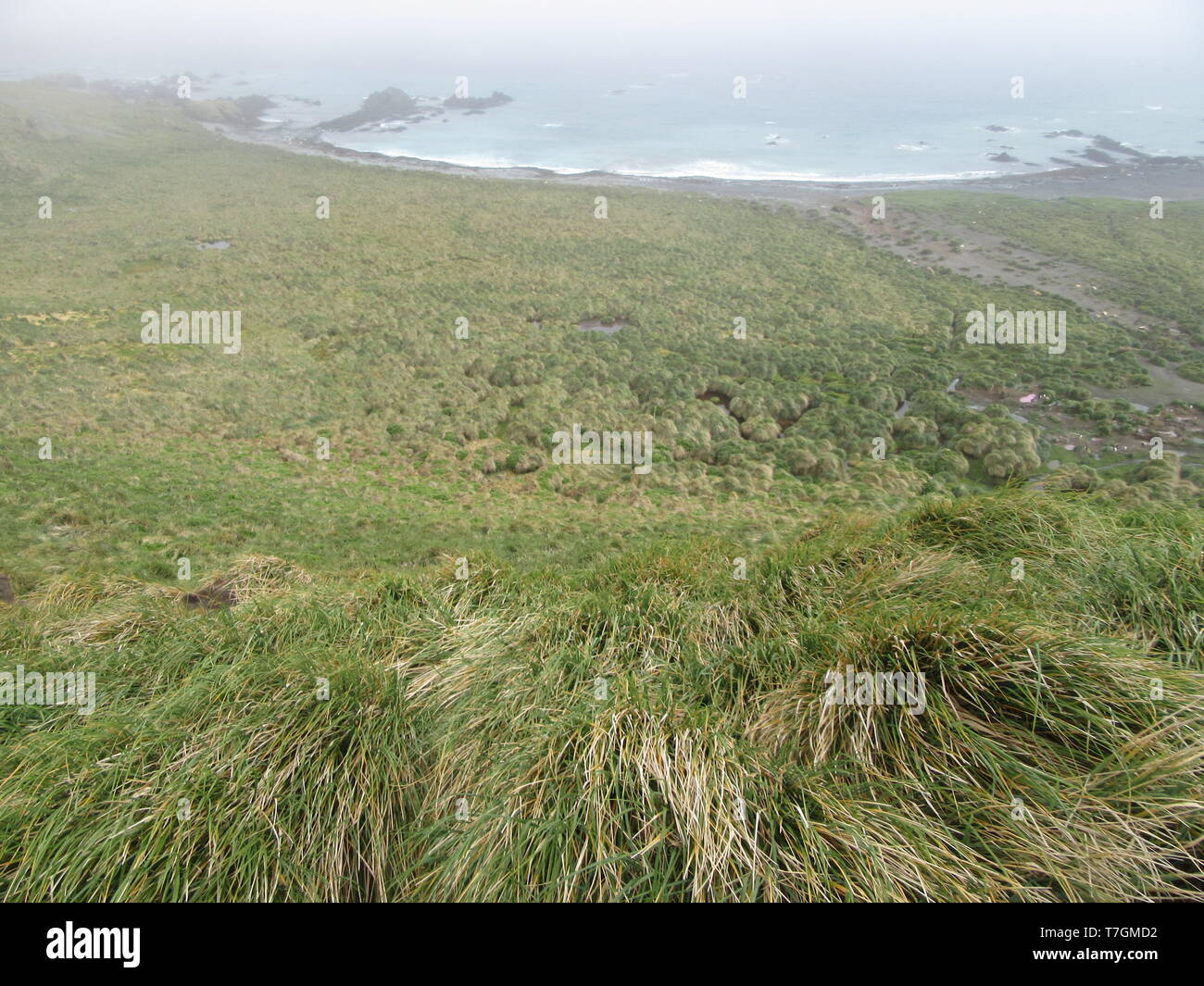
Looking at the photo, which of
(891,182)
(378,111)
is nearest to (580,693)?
(891,182)

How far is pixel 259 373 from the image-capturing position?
2544 cm

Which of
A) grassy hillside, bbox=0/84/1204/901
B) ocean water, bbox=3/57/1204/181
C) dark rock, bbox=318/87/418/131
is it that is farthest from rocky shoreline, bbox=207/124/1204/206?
grassy hillside, bbox=0/84/1204/901

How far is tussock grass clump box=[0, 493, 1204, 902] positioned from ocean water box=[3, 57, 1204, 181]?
2973 inches

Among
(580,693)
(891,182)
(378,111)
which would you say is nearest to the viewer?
(580,693)

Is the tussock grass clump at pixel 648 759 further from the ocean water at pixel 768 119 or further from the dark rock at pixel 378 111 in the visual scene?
the dark rock at pixel 378 111

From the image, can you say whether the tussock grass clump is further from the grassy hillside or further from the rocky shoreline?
the rocky shoreline

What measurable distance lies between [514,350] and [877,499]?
17405 millimetres

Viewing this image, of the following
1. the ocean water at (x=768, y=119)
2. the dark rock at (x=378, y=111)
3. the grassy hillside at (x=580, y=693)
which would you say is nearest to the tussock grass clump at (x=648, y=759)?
the grassy hillside at (x=580, y=693)

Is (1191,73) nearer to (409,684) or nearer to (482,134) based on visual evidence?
(482,134)

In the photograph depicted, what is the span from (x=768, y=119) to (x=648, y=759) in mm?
122436

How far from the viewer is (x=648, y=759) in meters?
3.35

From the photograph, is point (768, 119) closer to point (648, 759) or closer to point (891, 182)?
point (891, 182)

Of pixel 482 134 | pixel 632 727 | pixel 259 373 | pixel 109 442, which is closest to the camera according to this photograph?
pixel 632 727

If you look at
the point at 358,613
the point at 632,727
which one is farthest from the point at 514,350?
the point at 632,727
